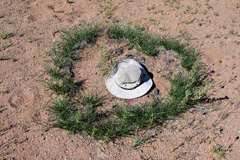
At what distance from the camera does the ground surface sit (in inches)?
113

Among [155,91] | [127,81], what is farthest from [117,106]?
[155,91]

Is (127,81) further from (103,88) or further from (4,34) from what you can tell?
(4,34)

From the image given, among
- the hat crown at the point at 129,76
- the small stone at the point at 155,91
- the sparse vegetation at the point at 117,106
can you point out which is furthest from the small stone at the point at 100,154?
the small stone at the point at 155,91

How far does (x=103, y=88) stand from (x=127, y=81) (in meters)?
0.47

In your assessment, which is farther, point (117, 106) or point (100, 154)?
point (117, 106)

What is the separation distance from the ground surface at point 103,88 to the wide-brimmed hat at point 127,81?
0.33 m

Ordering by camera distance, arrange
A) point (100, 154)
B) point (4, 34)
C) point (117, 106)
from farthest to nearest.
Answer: point (4, 34)
point (117, 106)
point (100, 154)

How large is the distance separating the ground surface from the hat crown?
0.49 m

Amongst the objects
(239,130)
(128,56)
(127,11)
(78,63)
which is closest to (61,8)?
(127,11)

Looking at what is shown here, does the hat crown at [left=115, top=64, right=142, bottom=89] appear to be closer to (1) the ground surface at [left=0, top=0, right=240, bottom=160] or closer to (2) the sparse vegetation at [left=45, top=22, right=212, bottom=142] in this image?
(2) the sparse vegetation at [left=45, top=22, right=212, bottom=142]

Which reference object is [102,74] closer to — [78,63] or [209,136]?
[78,63]

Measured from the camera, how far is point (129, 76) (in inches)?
132

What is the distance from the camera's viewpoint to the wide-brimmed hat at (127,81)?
3369mm

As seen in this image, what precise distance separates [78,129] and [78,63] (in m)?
1.42
